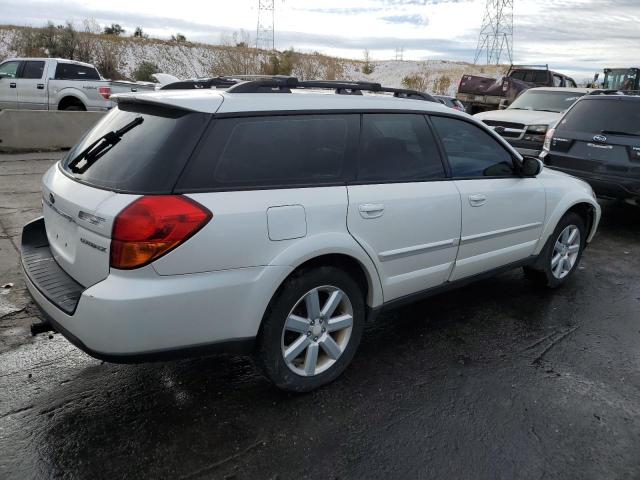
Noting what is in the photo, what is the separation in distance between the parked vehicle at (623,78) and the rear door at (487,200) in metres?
19.2

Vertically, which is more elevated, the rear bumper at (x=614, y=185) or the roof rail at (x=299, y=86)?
the roof rail at (x=299, y=86)

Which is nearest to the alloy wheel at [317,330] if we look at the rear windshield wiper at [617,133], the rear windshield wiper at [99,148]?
the rear windshield wiper at [99,148]

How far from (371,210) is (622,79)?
22184mm

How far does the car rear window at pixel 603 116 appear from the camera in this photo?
6.89m

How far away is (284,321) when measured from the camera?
9.25ft

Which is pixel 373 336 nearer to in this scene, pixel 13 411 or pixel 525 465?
pixel 525 465

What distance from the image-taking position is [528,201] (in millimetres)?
4227

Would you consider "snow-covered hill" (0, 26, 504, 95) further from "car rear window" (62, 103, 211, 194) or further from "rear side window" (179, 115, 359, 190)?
"rear side window" (179, 115, 359, 190)

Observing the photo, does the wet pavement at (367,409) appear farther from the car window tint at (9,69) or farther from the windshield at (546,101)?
the car window tint at (9,69)

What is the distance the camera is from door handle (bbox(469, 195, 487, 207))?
3705 millimetres

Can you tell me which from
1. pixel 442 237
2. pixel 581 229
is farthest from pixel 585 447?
pixel 581 229

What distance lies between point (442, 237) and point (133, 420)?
7.19ft

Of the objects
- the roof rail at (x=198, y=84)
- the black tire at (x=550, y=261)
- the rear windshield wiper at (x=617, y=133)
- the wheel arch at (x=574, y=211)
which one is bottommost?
the black tire at (x=550, y=261)

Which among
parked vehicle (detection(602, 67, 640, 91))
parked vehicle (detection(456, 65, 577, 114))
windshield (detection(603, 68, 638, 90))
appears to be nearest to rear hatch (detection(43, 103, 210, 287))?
parked vehicle (detection(456, 65, 577, 114))
